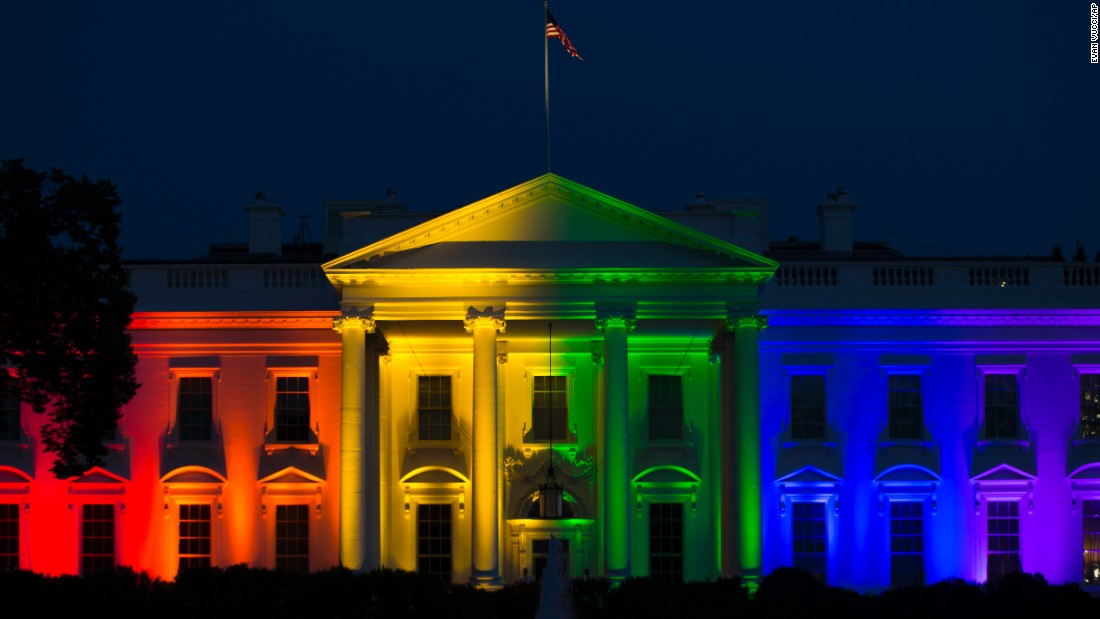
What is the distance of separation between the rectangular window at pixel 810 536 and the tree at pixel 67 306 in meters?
17.5

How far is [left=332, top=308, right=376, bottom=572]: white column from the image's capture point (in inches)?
1436

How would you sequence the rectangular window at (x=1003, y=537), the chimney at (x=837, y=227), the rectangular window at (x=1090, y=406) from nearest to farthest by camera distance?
the rectangular window at (x=1003, y=537) → the rectangular window at (x=1090, y=406) → the chimney at (x=837, y=227)

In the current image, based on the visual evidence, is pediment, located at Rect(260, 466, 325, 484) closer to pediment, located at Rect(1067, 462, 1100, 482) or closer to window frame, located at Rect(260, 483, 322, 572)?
window frame, located at Rect(260, 483, 322, 572)

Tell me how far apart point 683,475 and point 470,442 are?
5.73 metres

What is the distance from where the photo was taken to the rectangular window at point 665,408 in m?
40.9

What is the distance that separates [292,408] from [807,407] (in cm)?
1382

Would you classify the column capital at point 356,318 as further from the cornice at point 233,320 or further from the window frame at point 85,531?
the window frame at point 85,531

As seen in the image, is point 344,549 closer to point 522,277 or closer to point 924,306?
point 522,277

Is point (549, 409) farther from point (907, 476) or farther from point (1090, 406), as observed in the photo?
point (1090, 406)

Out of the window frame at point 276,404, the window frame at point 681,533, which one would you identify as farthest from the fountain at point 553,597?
the window frame at point 276,404

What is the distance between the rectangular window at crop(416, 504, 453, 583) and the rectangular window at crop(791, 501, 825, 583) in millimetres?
9207

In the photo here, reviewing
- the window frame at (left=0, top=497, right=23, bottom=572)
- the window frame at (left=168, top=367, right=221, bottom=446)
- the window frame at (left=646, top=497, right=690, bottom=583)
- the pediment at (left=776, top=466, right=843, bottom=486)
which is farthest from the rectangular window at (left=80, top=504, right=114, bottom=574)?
the pediment at (left=776, top=466, right=843, bottom=486)

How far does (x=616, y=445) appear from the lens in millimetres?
36812

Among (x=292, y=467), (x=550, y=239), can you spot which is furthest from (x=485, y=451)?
(x=292, y=467)
